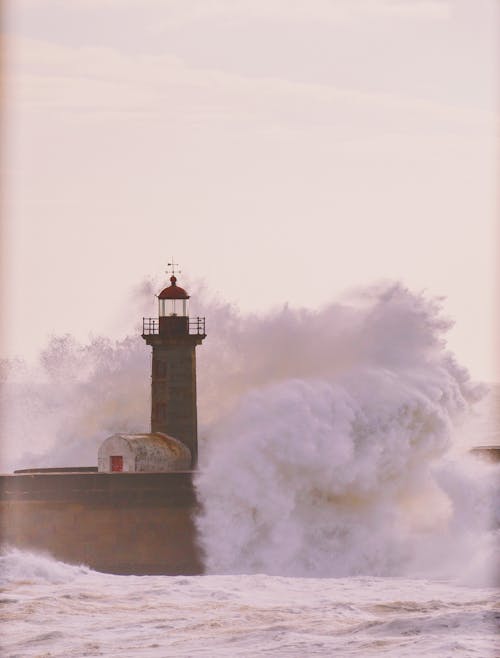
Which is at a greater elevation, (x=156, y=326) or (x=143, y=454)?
(x=156, y=326)

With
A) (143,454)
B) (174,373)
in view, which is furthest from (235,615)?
(174,373)

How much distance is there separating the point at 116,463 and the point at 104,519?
1345 millimetres

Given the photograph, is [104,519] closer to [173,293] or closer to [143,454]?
[143,454]

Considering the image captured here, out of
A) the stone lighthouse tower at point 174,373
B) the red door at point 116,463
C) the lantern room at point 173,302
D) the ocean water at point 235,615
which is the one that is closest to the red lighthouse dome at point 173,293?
the lantern room at point 173,302

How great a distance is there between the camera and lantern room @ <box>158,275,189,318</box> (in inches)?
1240

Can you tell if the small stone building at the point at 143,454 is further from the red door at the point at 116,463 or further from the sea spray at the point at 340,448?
the sea spray at the point at 340,448

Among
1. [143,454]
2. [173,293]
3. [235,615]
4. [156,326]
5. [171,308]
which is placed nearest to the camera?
[235,615]

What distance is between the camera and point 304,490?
31.1 meters

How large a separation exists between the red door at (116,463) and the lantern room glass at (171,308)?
2.04 metres

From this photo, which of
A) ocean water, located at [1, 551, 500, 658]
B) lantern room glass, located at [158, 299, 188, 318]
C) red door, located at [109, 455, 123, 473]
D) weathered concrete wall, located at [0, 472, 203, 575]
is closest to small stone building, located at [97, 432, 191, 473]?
red door, located at [109, 455, 123, 473]

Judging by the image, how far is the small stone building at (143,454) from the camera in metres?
30.8

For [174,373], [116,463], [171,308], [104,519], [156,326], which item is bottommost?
[104,519]

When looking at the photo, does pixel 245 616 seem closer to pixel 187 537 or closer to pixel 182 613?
pixel 182 613

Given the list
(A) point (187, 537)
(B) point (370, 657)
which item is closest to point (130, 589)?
(A) point (187, 537)
